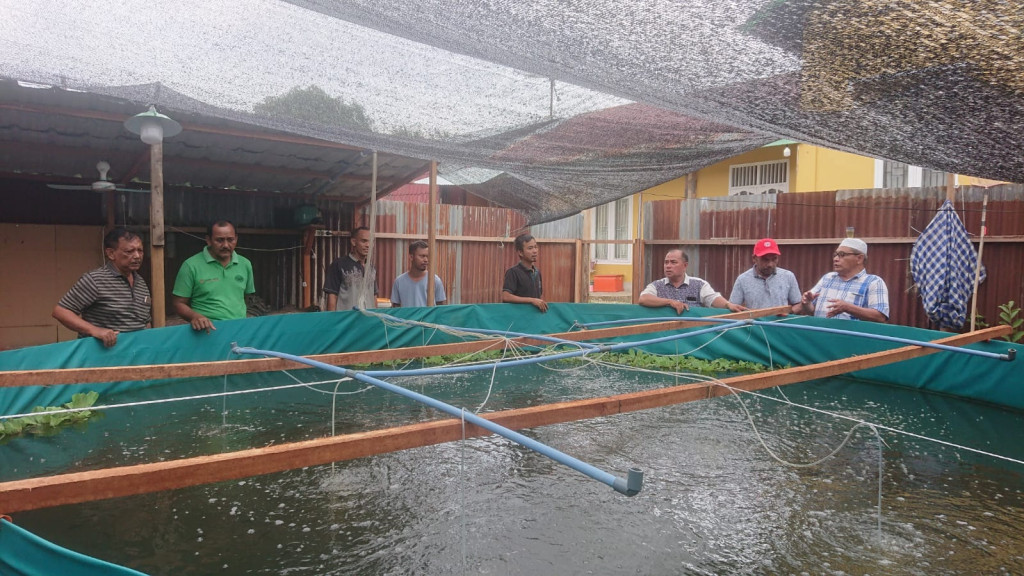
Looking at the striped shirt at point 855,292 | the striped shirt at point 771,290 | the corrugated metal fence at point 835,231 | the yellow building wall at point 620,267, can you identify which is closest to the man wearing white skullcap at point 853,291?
the striped shirt at point 855,292

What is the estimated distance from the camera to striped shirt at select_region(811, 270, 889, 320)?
17.2ft

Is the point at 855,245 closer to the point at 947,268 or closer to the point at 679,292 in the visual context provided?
the point at 679,292

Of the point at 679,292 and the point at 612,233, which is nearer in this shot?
the point at 679,292

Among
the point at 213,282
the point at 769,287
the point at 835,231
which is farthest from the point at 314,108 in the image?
the point at 835,231

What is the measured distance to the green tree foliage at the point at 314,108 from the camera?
3988mm

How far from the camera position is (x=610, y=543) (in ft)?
8.84

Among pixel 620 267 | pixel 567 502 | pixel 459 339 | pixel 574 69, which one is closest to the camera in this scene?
pixel 567 502

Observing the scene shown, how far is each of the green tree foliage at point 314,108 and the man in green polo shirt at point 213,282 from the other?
1.14 metres

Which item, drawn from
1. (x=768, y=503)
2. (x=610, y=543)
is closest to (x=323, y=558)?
(x=610, y=543)

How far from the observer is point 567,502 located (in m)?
3.11

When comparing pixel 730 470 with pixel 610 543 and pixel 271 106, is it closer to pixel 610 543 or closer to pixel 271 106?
pixel 610 543

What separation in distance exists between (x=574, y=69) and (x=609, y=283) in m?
11.7

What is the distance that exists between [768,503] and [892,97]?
2.13 m

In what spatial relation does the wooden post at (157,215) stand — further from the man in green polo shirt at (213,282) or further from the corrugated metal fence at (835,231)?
the corrugated metal fence at (835,231)
